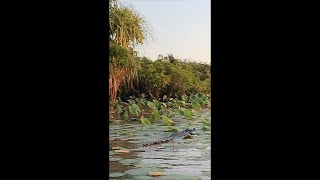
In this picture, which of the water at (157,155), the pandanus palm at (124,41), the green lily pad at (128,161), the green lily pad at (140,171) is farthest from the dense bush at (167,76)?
the green lily pad at (140,171)

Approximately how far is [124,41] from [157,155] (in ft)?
6.32

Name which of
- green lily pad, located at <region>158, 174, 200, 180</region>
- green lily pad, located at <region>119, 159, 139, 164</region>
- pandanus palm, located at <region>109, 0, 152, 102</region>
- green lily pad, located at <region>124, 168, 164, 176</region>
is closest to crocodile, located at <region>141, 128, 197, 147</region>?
green lily pad, located at <region>119, 159, 139, 164</region>

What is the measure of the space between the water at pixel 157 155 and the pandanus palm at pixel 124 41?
636 mm

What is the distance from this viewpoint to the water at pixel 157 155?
2.01 meters

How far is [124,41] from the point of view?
4.13 m

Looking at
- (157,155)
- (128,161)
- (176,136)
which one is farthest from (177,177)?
(176,136)

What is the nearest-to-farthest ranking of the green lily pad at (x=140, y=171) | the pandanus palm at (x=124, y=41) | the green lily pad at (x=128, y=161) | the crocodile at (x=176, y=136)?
the green lily pad at (x=140, y=171) → the green lily pad at (x=128, y=161) → the crocodile at (x=176, y=136) → the pandanus palm at (x=124, y=41)

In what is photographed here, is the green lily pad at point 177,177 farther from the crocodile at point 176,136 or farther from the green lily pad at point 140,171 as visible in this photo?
the crocodile at point 176,136

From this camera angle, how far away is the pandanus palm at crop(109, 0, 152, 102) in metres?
4.03

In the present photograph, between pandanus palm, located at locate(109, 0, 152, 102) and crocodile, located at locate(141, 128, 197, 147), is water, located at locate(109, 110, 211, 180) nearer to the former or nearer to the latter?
crocodile, located at locate(141, 128, 197, 147)

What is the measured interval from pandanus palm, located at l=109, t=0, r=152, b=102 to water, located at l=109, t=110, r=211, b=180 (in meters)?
0.64
